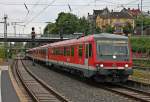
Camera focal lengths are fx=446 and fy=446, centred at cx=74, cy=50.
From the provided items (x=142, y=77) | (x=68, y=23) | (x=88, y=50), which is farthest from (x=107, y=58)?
(x=68, y=23)

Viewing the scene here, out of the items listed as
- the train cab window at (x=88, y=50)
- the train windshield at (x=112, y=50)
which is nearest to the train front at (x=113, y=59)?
the train windshield at (x=112, y=50)

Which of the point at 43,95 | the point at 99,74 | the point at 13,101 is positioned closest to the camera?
the point at 13,101

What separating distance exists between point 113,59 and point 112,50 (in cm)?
60

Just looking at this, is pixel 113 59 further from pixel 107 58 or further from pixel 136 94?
pixel 136 94

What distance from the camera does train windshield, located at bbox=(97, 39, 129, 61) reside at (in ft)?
78.2

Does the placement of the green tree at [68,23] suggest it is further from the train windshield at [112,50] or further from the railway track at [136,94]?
the railway track at [136,94]

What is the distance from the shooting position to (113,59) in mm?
23703

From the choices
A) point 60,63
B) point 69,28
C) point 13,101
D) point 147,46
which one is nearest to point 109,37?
point 13,101

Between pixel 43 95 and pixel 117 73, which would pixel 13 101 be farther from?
pixel 117 73

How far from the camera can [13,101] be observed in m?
17.7

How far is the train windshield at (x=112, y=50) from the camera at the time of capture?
23.8 meters

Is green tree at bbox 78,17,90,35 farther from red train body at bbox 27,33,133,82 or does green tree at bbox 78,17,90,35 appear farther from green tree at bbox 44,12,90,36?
red train body at bbox 27,33,133,82

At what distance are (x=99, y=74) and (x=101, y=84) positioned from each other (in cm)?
241

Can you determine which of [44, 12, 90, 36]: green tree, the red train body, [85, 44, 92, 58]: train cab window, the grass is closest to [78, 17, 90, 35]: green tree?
[44, 12, 90, 36]: green tree
